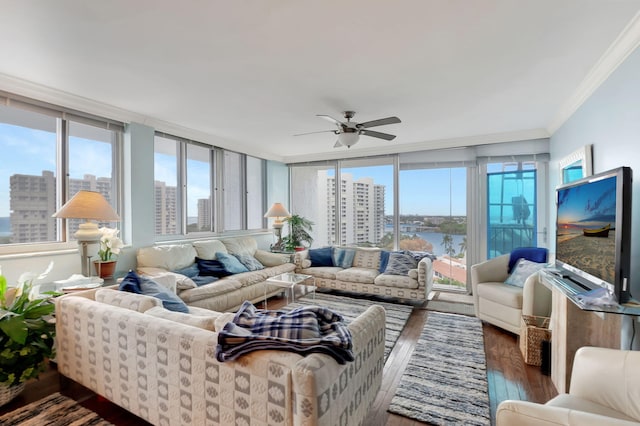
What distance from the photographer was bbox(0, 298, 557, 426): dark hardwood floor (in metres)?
1.89

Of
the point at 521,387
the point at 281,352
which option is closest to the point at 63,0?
the point at 281,352

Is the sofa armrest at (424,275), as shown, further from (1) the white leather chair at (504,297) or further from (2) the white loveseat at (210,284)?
(2) the white loveseat at (210,284)

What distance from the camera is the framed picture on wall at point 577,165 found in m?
2.78

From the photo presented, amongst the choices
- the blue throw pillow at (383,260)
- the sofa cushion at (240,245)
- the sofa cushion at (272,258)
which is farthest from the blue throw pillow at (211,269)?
the blue throw pillow at (383,260)

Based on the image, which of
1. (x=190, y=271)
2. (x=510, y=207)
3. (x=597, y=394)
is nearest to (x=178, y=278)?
(x=190, y=271)

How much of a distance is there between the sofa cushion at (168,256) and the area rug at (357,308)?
151cm

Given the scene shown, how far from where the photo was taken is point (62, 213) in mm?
2604

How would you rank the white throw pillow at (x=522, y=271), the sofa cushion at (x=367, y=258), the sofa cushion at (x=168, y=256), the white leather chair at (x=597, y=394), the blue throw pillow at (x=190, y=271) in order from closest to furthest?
the white leather chair at (x=597, y=394)
the white throw pillow at (x=522, y=271)
the sofa cushion at (x=168, y=256)
the blue throw pillow at (x=190, y=271)
the sofa cushion at (x=367, y=258)

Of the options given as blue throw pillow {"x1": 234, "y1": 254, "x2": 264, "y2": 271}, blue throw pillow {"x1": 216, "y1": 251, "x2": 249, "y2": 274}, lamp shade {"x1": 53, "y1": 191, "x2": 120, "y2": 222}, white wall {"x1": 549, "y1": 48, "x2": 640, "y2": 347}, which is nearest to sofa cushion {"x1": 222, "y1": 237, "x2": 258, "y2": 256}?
blue throw pillow {"x1": 234, "y1": 254, "x2": 264, "y2": 271}

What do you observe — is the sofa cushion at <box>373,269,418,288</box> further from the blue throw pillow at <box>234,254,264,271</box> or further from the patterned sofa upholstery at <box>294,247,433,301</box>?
the blue throw pillow at <box>234,254,264,271</box>

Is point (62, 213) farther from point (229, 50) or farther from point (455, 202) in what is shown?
point (455, 202)

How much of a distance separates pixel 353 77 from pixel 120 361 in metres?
2.69

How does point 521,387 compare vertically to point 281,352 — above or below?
below

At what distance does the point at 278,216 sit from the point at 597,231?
429 cm
